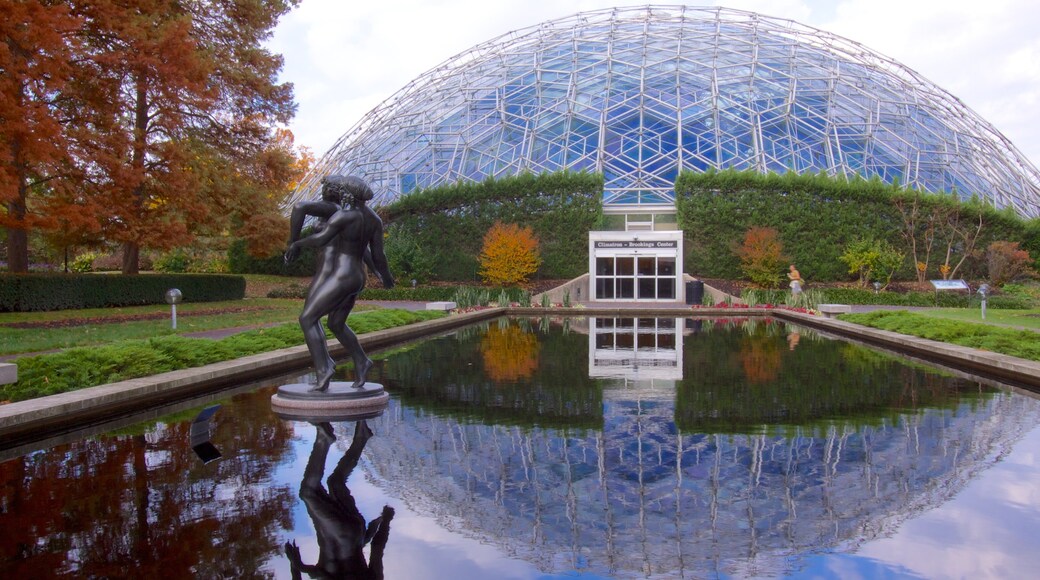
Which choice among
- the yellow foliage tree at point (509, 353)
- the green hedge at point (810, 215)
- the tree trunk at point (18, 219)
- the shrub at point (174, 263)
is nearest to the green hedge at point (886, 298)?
the green hedge at point (810, 215)

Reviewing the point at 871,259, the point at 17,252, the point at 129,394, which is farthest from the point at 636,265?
the point at 129,394

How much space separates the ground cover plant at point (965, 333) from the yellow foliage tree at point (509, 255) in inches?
694

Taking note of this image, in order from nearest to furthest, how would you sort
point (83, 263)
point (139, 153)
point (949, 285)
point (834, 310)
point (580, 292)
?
point (139, 153)
point (834, 310)
point (949, 285)
point (580, 292)
point (83, 263)

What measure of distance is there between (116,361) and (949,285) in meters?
32.3

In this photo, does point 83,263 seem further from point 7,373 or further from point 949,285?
point 949,285

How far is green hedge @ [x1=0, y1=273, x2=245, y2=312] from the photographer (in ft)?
62.8

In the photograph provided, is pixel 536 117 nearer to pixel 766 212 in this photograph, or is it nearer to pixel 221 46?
pixel 766 212

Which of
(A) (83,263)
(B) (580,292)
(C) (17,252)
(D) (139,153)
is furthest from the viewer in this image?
(A) (83,263)

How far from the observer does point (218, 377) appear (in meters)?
9.43

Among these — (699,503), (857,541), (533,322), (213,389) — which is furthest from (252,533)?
(533,322)

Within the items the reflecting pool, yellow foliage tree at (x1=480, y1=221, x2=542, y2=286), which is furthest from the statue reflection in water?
yellow foliage tree at (x1=480, y1=221, x2=542, y2=286)

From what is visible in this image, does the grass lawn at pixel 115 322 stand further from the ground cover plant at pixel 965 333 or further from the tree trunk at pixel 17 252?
the ground cover plant at pixel 965 333

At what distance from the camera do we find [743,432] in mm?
6523

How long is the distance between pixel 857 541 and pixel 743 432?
8.22 ft
